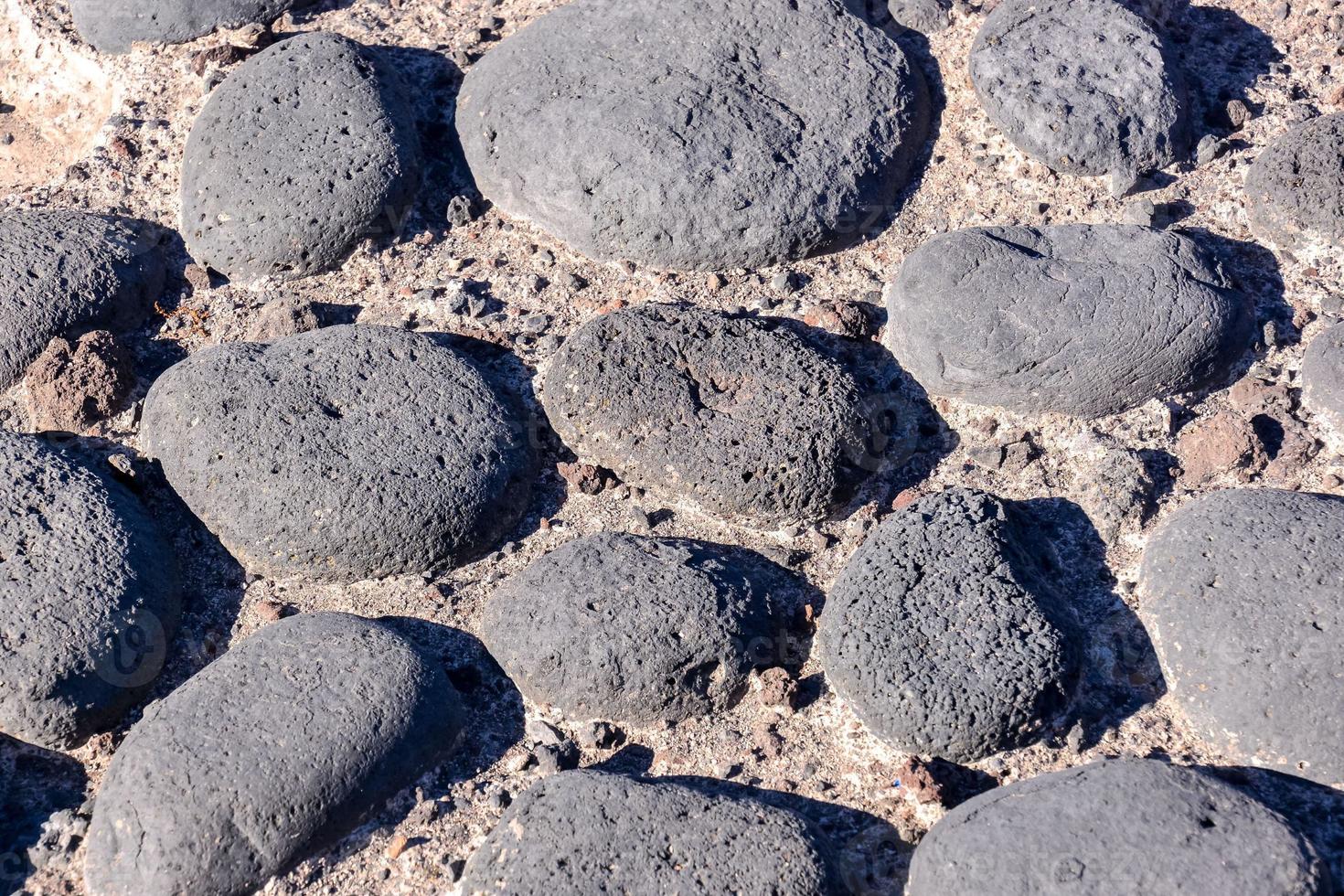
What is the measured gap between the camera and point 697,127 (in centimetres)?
281

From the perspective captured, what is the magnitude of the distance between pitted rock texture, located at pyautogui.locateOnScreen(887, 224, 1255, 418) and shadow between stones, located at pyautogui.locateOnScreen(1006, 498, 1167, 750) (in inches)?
10.1

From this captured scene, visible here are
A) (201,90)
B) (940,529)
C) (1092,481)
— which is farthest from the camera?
(201,90)

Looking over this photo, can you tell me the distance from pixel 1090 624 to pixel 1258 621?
0.95ft

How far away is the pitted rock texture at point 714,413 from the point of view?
95.9 inches

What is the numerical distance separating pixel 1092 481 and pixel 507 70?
1651mm

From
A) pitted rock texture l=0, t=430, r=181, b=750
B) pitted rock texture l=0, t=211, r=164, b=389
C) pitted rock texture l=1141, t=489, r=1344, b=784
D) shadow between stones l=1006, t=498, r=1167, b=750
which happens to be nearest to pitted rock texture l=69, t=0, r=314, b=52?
pitted rock texture l=0, t=211, r=164, b=389

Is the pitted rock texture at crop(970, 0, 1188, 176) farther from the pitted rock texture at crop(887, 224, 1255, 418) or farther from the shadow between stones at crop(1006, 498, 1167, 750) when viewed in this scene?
the shadow between stones at crop(1006, 498, 1167, 750)

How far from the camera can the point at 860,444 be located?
2.50m

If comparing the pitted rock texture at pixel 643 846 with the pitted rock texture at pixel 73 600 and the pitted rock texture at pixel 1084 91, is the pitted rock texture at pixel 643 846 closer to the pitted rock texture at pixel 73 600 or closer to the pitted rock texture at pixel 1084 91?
the pitted rock texture at pixel 73 600

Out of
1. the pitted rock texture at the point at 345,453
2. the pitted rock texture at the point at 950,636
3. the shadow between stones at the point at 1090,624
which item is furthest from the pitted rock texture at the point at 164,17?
the shadow between stones at the point at 1090,624

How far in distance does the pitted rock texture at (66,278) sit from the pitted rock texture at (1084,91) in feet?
6.64

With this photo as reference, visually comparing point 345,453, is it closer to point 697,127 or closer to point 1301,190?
point 697,127

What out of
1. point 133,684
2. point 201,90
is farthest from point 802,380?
point 201,90

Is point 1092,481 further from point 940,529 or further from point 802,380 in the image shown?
point 802,380
